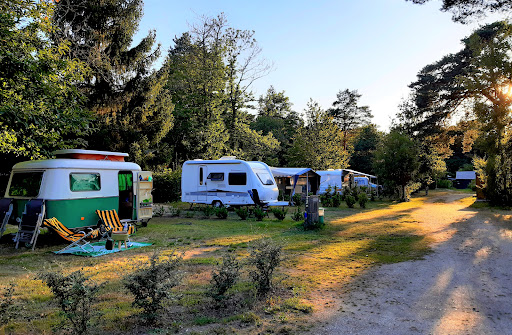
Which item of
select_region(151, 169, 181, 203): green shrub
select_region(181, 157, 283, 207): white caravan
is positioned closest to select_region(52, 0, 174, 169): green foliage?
select_region(151, 169, 181, 203): green shrub

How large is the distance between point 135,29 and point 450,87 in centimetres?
2006

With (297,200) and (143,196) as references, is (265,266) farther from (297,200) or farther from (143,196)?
(297,200)

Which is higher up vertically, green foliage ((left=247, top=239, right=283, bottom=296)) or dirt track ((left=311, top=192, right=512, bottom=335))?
green foliage ((left=247, top=239, right=283, bottom=296))

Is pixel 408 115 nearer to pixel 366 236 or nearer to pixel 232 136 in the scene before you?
pixel 232 136

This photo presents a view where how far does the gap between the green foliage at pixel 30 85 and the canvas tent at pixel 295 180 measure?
15.5 meters

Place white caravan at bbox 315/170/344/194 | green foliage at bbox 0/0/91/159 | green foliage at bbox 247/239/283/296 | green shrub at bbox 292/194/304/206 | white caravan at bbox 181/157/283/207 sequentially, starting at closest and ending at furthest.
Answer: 1. green foliage at bbox 247/239/283/296
2. green foliage at bbox 0/0/91/159
3. white caravan at bbox 181/157/283/207
4. green shrub at bbox 292/194/304/206
5. white caravan at bbox 315/170/344/194

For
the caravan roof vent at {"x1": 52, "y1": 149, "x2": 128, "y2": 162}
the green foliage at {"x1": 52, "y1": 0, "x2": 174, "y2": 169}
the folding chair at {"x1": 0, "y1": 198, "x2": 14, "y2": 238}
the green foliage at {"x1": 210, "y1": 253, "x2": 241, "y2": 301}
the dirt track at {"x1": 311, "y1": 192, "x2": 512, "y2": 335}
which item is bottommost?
the dirt track at {"x1": 311, "y1": 192, "x2": 512, "y2": 335}

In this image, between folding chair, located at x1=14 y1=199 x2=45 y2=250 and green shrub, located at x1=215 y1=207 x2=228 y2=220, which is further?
green shrub, located at x1=215 y1=207 x2=228 y2=220

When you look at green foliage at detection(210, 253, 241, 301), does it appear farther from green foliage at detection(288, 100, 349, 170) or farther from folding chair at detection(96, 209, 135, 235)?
green foliage at detection(288, 100, 349, 170)

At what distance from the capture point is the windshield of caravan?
8.80m

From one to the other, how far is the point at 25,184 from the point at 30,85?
9.29 ft

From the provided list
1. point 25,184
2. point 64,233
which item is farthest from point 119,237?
point 25,184

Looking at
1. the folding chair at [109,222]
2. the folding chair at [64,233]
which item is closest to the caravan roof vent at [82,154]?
the folding chair at [109,222]

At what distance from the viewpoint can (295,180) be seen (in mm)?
23406
